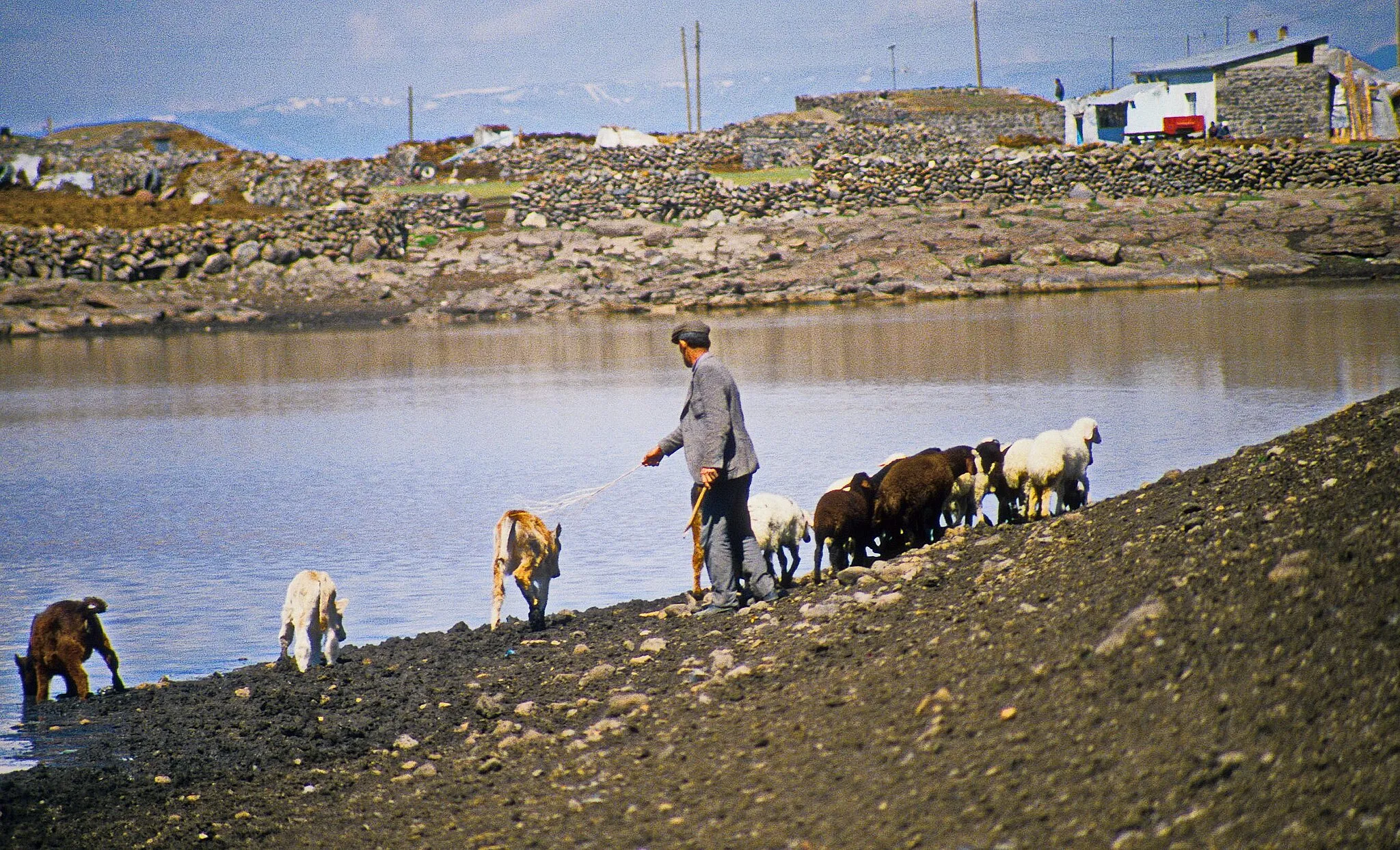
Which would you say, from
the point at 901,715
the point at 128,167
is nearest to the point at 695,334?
the point at 901,715

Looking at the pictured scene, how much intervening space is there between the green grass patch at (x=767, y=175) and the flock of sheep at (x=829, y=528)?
39.5m

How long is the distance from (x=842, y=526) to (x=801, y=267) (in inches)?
1343

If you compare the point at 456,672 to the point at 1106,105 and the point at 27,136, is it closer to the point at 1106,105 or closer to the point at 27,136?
the point at 1106,105

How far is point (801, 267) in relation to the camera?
1687 inches

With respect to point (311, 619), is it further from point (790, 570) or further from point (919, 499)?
point (919, 499)

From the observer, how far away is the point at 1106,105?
204 feet

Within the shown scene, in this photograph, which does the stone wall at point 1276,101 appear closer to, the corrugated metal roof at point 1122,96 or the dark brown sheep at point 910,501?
the corrugated metal roof at point 1122,96

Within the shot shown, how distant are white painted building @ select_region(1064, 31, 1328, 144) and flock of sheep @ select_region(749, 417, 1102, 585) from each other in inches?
1886

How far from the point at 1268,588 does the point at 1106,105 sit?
203 ft

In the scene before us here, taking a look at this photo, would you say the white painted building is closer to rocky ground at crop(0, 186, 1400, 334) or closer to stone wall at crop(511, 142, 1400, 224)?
stone wall at crop(511, 142, 1400, 224)

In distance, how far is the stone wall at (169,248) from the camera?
4359cm

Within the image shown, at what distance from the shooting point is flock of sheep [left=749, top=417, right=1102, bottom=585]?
9.48m

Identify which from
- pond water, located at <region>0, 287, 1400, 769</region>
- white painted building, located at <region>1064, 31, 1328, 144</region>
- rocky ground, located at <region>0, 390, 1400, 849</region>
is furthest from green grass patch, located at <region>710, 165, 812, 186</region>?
rocky ground, located at <region>0, 390, 1400, 849</region>

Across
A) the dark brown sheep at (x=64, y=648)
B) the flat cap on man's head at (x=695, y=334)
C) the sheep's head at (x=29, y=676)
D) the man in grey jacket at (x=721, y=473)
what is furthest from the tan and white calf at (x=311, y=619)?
the flat cap on man's head at (x=695, y=334)
